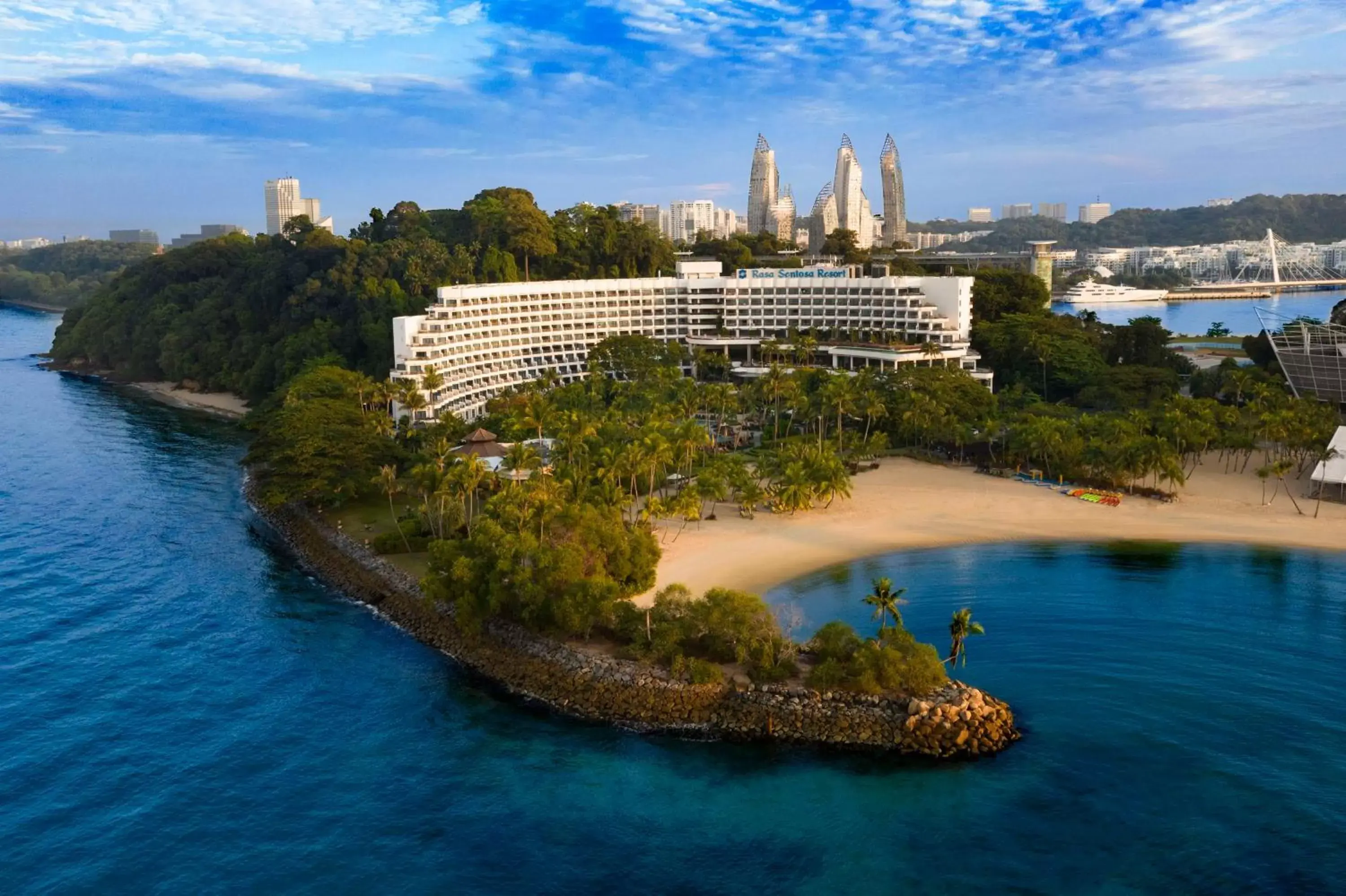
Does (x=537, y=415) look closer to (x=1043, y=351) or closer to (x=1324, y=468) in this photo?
(x=1324, y=468)

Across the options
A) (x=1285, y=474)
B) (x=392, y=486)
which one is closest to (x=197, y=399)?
(x=392, y=486)

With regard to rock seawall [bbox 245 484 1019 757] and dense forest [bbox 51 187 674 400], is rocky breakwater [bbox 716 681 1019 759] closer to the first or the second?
rock seawall [bbox 245 484 1019 757]

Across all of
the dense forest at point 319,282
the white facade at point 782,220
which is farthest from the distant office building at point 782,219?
the dense forest at point 319,282

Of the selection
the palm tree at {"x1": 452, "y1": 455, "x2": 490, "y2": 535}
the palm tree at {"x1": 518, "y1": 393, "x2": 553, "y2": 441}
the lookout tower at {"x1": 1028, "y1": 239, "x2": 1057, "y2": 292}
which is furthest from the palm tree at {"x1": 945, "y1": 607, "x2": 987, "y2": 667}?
the lookout tower at {"x1": 1028, "y1": 239, "x2": 1057, "y2": 292}

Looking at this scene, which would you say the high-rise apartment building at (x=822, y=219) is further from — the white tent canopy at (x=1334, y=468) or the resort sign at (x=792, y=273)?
the white tent canopy at (x=1334, y=468)

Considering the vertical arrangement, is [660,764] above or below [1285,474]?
below

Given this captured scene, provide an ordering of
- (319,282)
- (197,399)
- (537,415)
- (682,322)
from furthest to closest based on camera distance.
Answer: (682,322) → (197,399) → (319,282) → (537,415)

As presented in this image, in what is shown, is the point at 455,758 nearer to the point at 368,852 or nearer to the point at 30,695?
the point at 368,852

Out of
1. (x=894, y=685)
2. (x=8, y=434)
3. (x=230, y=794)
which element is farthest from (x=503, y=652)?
(x=8, y=434)
